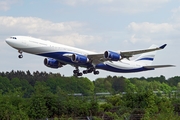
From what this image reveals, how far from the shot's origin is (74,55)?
55344 millimetres

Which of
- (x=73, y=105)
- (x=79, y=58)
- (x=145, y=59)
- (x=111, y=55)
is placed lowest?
(x=73, y=105)

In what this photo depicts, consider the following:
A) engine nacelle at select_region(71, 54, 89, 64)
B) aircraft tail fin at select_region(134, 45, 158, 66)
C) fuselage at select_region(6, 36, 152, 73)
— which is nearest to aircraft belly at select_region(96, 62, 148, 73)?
fuselage at select_region(6, 36, 152, 73)

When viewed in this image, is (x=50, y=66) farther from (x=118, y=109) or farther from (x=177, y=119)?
(x=177, y=119)

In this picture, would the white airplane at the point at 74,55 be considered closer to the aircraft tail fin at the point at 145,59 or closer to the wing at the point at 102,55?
the wing at the point at 102,55

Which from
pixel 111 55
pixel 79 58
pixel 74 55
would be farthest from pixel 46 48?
pixel 111 55

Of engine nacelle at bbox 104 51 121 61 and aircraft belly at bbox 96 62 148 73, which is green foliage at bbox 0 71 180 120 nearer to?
engine nacelle at bbox 104 51 121 61

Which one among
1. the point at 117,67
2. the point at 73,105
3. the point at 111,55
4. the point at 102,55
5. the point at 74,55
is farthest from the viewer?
the point at 117,67

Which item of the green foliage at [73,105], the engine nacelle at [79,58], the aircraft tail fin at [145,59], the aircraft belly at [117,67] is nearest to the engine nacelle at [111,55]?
the engine nacelle at [79,58]

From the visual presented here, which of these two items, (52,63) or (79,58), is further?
(52,63)

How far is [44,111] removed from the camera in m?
26.7

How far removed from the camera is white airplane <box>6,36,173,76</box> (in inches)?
2051

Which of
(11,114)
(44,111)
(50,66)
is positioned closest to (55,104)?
(44,111)

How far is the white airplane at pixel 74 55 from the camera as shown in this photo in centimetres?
5209

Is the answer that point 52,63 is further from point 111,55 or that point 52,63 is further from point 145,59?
point 145,59
